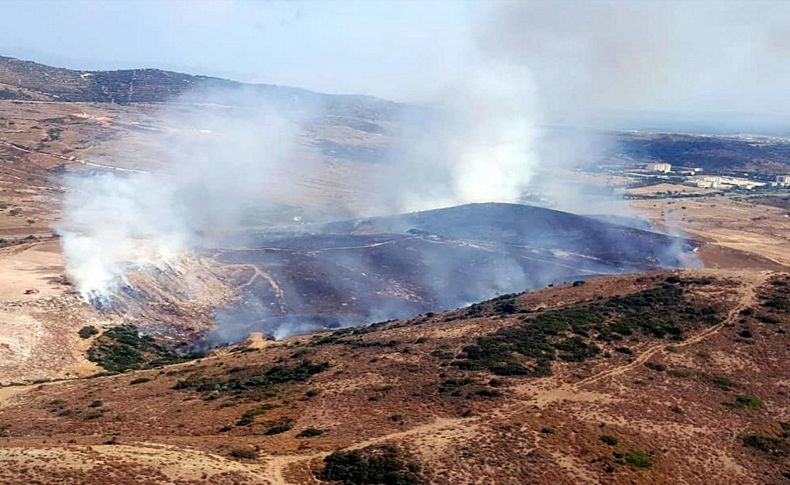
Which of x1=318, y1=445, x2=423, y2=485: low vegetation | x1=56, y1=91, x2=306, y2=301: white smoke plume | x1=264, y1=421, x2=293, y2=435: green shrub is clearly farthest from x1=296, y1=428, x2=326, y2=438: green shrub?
x1=56, y1=91, x2=306, y2=301: white smoke plume

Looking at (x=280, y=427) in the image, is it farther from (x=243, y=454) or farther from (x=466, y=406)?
(x=466, y=406)

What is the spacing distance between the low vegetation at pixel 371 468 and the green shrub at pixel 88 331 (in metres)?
32.1

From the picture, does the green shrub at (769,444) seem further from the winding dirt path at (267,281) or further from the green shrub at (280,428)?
the winding dirt path at (267,281)

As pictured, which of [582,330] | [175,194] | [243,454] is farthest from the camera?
[175,194]

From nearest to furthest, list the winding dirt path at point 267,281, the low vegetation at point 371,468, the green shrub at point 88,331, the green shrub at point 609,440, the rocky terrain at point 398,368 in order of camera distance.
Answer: the low vegetation at point 371,468
the rocky terrain at point 398,368
the green shrub at point 609,440
the green shrub at point 88,331
the winding dirt path at point 267,281

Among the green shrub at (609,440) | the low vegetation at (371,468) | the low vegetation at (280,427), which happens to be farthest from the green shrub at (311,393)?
the green shrub at (609,440)

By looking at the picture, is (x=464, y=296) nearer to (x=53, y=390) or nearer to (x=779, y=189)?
(x=53, y=390)

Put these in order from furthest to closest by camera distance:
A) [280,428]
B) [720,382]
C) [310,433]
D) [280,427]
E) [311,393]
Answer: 1. [720,382]
2. [311,393]
3. [280,427]
4. [280,428]
5. [310,433]

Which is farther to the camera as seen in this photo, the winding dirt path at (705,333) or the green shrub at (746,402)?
the winding dirt path at (705,333)

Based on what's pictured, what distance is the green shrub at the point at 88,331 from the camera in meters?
50.1

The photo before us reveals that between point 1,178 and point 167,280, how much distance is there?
222 ft

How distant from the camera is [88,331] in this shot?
51000 mm

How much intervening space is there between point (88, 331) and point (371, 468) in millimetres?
34699

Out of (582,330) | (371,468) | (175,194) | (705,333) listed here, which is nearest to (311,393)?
(371,468)
